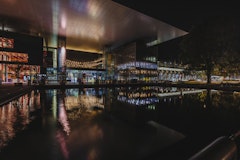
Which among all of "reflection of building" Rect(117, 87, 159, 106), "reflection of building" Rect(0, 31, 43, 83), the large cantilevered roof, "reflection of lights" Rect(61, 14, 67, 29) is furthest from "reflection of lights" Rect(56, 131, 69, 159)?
"reflection of building" Rect(0, 31, 43, 83)

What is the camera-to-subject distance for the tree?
70.9 ft

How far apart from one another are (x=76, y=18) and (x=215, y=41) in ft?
66.9

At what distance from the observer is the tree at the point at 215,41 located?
851 inches

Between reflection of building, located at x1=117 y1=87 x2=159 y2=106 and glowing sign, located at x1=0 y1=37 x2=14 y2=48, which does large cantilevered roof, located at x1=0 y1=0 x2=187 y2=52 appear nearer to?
glowing sign, located at x1=0 y1=37 x2=14 y2=48

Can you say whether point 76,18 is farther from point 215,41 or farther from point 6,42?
point 215,41

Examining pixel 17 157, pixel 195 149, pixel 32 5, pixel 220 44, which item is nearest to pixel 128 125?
pixel 195 149

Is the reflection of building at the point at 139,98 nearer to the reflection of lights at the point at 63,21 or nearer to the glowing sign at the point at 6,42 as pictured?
the reflection of lights at the point at 63,21

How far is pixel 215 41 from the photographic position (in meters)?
21.8

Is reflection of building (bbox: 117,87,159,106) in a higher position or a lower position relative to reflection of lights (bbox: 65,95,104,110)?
higher

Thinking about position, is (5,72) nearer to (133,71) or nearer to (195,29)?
(133,71)

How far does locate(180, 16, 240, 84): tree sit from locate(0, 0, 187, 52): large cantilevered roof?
141 inches

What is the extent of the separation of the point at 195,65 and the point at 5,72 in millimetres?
31934

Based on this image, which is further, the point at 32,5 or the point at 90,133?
the point at 32,5

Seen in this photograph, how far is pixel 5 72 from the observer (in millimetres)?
23500
